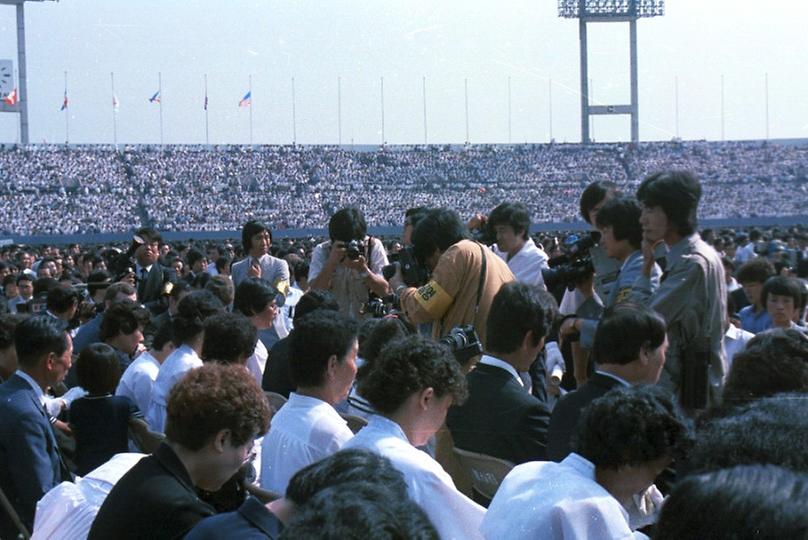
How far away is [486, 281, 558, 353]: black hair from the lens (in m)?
4.35

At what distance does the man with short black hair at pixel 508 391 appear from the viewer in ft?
13.2

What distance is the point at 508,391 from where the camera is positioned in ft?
13.5

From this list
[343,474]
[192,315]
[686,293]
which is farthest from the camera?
[192,315]

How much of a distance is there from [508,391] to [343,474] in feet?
6.50

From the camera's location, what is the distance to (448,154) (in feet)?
222

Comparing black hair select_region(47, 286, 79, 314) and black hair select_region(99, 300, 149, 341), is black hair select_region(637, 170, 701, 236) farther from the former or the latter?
black hair select_region(47, 286, 79, 314)

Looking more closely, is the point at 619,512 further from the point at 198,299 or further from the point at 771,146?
the point at 771,146

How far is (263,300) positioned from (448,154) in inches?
2405

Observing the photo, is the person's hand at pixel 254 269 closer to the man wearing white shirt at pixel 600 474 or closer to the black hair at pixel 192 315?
the black hair at pixel 192 315

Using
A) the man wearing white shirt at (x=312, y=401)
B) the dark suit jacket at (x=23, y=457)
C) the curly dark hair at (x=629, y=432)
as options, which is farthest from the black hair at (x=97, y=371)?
the curly dark hair at (x=629, y=432)

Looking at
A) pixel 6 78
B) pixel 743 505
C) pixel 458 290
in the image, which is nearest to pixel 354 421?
pixel 458 290

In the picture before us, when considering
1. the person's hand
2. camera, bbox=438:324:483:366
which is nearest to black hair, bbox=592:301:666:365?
camera, bbox=438:324:483:366

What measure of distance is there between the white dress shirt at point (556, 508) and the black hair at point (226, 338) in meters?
2.66

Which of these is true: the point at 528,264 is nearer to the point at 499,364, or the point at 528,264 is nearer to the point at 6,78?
the point at 499,364
